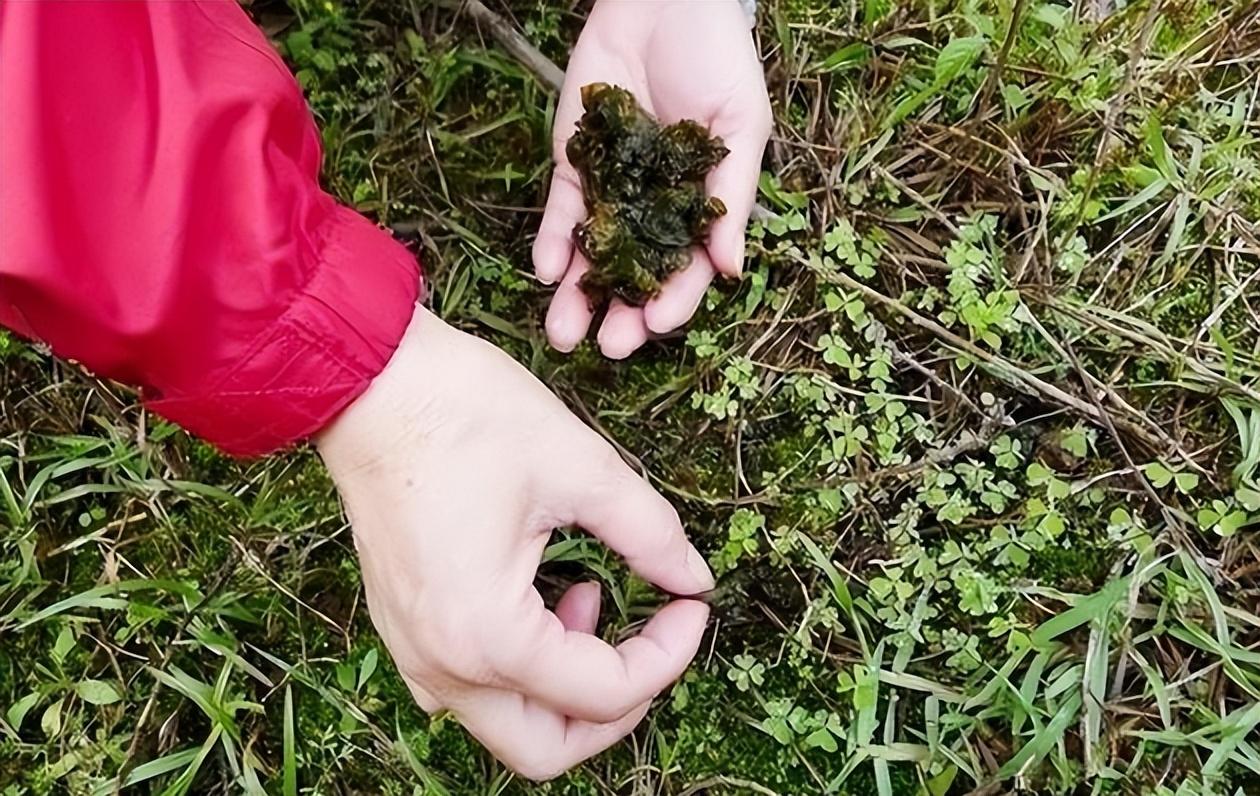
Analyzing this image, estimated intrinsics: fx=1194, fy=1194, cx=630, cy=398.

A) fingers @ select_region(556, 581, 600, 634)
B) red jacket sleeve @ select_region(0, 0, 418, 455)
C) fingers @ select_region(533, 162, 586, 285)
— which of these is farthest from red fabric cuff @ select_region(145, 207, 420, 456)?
fingers @ select_region(556, 581, 600, 634)

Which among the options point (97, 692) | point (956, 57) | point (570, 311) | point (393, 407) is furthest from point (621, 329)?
point (97, 692)

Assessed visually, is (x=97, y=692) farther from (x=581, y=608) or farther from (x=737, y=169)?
(x=737, y=169)

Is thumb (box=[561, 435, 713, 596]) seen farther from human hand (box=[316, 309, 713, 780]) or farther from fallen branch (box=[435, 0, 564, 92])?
fallen branch (box=[435, 0, 564, 92])

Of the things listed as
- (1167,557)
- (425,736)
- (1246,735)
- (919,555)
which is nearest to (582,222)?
(919,555)

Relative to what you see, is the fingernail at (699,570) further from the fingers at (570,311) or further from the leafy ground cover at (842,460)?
the fingers at (570,311)

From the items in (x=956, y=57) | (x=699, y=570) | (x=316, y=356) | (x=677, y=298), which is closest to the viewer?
(x=316, y=356)

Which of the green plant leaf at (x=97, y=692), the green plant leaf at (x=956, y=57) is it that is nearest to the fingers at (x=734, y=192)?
the green plant leaf at (x=956, y=57)
